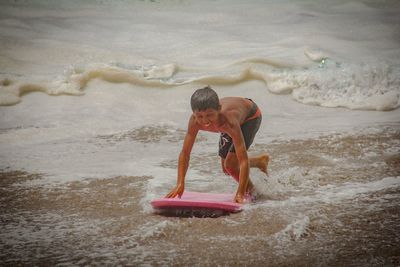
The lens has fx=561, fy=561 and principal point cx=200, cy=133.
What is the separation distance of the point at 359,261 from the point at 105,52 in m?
6.63

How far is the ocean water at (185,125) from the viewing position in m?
2.80

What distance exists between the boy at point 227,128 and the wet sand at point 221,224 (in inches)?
8.3

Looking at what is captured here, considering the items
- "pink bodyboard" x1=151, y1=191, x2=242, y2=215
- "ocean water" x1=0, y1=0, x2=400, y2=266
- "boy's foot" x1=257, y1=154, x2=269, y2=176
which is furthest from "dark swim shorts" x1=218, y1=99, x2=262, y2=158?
"pink bodyboard" x1=151, y1=191, x2=242, y2=215

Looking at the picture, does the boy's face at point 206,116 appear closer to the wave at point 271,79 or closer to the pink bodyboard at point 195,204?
the pink bodyboard at point 195,204

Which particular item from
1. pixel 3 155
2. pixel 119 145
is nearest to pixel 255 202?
pixel 119 145

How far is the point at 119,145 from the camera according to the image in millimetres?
5223

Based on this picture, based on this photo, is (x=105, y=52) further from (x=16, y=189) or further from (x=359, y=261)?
(x=359, y=261)

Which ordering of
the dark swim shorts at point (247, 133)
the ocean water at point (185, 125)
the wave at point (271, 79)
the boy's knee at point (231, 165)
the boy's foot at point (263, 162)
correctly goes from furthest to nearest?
the wave at point (271, 79) < the boy's foot at point (263, 162) < the dark swim shorts at point (247, 133) < the boy's knee at point (231, 165) < the ocean water at point (185, 125)

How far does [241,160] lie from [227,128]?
20 cm

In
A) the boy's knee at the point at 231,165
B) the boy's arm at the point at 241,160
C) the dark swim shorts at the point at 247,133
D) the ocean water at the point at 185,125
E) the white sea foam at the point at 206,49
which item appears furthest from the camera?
the white sea foam at the point at 206,49

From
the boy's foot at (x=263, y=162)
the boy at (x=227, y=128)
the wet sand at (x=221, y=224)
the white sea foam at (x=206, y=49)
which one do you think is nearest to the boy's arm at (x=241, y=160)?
the boy at (x=227, y=128)

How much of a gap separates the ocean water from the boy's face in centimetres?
55

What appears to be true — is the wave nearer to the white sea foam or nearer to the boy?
the white sea foam

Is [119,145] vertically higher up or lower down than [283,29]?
Answer: lower down
